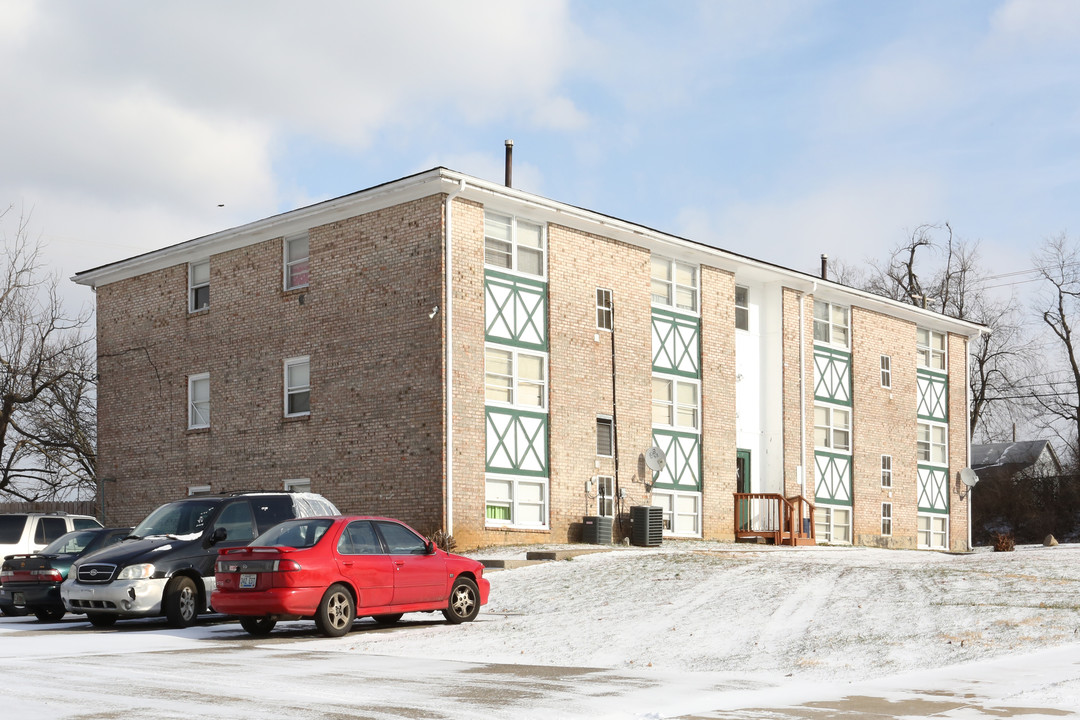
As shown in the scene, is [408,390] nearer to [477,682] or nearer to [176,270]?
[176,270]

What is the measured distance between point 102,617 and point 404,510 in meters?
9.91

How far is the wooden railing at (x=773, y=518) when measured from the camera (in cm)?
3247

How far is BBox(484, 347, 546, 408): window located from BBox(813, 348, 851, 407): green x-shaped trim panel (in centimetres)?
1183

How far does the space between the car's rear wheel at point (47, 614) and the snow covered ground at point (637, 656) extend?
0.30 metres

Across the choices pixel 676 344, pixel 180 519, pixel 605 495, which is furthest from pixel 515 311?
pixel 180 519

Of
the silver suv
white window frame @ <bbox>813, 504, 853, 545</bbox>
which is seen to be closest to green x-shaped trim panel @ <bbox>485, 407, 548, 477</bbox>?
the silver suv

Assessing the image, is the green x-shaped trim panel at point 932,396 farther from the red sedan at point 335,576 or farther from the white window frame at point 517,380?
the red sedan at point 335,576

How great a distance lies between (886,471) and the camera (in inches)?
1565

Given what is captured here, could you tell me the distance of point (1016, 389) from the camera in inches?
2440

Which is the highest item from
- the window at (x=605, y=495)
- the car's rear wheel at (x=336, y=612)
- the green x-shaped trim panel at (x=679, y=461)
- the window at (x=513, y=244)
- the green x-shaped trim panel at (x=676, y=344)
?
the window at (x=513, y=244)

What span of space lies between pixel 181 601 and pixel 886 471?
94.3 ft

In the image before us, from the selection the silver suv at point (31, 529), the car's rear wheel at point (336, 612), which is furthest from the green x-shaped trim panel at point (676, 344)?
the car's rear wheel at point (336, 612)

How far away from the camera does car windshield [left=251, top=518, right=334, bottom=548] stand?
14438 mm

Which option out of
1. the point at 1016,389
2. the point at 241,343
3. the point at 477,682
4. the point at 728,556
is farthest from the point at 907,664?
the point at 1016,389
